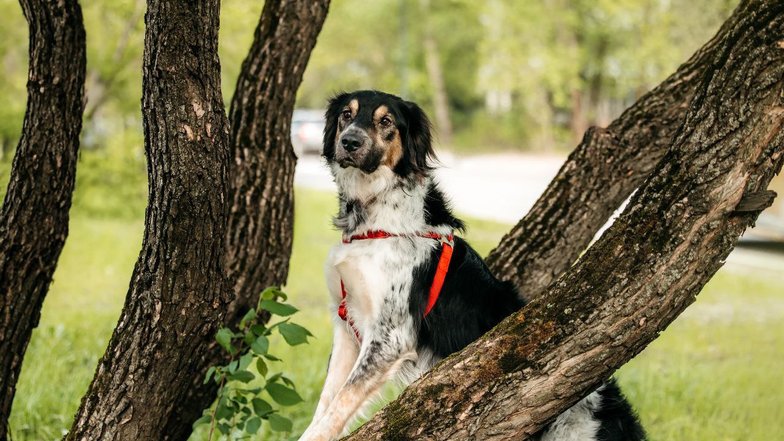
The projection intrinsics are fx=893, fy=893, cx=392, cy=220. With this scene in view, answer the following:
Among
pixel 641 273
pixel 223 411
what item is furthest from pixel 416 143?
pixel 641 273

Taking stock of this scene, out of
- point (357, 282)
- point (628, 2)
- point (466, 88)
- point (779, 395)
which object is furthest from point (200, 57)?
point (466, 88)

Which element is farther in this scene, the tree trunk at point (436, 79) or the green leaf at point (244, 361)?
the tree trunk at point (436, 79)

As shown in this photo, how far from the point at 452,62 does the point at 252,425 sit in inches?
1803

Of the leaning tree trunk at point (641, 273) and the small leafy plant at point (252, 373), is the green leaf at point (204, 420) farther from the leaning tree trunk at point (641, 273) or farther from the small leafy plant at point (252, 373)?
the leaning tree trunk at point (641, 273)

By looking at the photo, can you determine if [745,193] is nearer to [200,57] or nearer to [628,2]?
[200,57]

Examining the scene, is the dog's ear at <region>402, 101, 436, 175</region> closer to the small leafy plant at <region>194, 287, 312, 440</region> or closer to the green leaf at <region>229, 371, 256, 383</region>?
the small leafy plant at <region>194, 287, 312, 440</region>

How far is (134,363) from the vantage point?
3.72m

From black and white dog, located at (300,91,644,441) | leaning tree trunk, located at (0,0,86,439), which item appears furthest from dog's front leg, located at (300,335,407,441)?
leaning tree trunk, located at (0,0,86,439)

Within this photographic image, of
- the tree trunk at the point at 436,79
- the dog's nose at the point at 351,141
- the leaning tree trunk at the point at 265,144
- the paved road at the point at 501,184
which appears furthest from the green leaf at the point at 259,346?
the tree trunk at the point at 436,79

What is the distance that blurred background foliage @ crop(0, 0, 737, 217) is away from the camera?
42.8 feet

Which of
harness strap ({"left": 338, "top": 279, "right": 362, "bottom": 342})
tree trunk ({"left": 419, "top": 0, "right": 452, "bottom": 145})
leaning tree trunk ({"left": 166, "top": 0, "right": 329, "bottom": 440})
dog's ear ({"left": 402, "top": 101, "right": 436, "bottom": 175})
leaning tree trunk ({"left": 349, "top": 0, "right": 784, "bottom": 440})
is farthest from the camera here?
tree trunk ({"left": 419, "top": 0, "right": 452, "bottom": 145})

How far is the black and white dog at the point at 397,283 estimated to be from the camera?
3.91 meters

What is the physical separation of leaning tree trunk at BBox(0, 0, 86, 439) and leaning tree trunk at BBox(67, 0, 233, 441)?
2.12ft

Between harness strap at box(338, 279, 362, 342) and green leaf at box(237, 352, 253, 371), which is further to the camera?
harness strap at box(338, 279, 362, 342)
